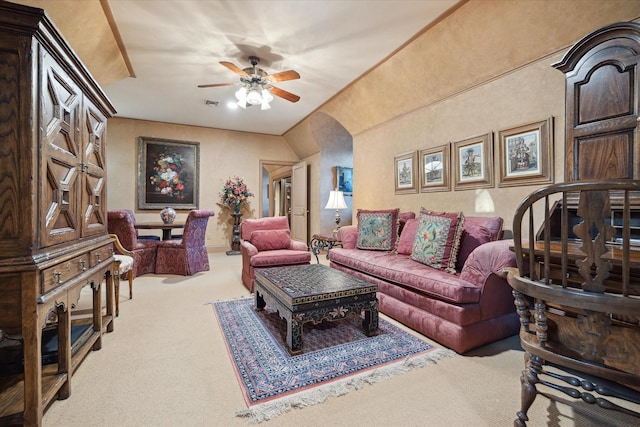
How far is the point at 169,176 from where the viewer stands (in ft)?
20.1

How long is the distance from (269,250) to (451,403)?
259 cm

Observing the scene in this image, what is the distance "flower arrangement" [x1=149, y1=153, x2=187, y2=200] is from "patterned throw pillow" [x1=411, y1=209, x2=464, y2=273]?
17.6 feet

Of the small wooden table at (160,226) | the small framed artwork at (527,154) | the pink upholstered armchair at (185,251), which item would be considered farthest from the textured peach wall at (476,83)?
the small wooden table at (160,226)

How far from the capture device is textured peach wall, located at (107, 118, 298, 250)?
5.81m

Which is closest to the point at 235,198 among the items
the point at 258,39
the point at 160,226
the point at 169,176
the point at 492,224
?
the point at 169,176

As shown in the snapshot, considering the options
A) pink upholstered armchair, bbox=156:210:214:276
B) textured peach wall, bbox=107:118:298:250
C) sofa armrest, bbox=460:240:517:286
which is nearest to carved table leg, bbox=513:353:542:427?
sofa armrest, bbox=460:240:517:286

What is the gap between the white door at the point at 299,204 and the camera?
6746 millimetres

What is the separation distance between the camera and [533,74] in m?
2.53

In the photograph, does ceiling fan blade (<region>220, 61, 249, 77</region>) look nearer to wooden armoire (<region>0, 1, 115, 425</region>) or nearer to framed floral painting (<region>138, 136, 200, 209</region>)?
wooden armoire (<region>0, 1, 115, 425</region>)

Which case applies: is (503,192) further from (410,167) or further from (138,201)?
(138,201)

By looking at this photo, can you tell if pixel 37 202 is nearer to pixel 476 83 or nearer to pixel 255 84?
pixel 255 84

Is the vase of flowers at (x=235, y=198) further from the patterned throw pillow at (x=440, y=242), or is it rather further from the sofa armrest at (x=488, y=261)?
the sofa armrest at (x=488, y=261)

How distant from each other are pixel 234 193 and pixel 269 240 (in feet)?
10.7

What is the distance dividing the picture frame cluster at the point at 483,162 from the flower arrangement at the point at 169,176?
4682mm
